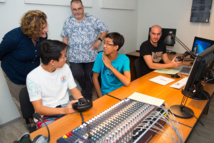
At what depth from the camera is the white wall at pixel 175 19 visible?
332 cm

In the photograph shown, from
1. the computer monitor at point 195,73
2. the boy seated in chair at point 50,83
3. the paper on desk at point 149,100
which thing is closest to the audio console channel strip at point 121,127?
the paper on desk at point 149,100

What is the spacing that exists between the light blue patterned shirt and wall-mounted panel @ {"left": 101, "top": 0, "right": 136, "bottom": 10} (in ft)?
2.29

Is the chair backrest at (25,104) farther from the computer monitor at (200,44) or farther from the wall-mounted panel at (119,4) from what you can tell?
the wall-mounted panel at (119,4)

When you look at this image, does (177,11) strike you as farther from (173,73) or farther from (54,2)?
(54,2)

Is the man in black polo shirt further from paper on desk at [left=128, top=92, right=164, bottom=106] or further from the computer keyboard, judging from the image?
paper on desk at [left=128, top=92, right=164, bottom=106]

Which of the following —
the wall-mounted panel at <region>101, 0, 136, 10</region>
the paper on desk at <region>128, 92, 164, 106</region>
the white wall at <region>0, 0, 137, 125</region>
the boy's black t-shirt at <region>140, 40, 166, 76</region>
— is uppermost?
the wall-mounted panel at <region>101, 0, 136, 10</region>

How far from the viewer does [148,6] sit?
394 centimetres

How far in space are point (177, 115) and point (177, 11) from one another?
3.15m

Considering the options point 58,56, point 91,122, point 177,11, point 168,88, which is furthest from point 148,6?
point 91,122

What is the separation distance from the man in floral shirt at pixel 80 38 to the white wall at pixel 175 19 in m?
1.83

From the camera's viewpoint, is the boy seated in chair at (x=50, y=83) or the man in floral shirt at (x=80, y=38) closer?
the boy seated in chair at (x=50, y=83)

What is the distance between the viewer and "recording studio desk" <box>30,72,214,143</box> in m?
0.94

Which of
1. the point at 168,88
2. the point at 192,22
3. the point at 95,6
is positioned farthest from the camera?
the point at 192,22

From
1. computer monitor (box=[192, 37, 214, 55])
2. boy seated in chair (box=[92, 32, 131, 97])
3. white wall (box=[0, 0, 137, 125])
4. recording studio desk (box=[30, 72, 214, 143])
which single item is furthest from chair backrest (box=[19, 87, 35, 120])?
computer monitor (box=[192, 37, 214, 55])
